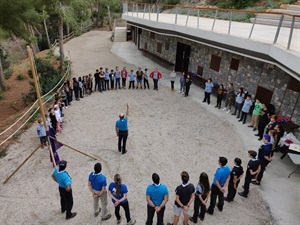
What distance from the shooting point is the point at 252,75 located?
1343 cm

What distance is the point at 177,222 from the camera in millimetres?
6633

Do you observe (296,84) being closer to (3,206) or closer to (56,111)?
(56,111)

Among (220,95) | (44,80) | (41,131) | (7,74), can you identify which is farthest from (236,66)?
(7,74)

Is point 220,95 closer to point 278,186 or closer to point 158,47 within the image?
point 278,186

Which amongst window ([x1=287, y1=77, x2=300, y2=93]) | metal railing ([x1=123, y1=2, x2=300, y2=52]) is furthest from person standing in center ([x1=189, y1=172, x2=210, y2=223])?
window ([x1=287, y1=77, x2=300, y2=93])

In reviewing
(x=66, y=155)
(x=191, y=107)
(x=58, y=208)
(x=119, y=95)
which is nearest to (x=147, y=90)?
(x=119, y=95)

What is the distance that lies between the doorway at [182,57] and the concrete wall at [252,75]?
1.85 feet

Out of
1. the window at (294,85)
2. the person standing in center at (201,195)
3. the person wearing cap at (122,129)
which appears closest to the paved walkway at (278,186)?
the person standing in center at (201,195)

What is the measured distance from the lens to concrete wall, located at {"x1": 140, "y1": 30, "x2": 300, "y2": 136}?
37.7ft

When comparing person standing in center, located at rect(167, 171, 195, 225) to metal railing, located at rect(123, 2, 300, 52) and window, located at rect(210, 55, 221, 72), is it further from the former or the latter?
window, located at rect(210, 55, 221, 72)

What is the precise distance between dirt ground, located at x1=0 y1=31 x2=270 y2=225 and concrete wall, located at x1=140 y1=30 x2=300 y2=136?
241cm

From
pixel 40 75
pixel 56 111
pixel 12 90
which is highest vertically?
pixel 56 111

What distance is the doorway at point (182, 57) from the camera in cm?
1930

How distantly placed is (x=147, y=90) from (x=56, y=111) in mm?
6999
